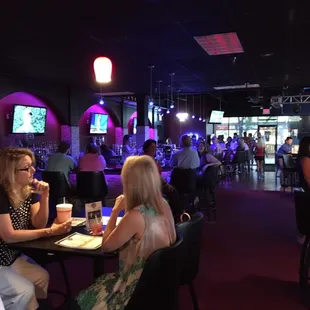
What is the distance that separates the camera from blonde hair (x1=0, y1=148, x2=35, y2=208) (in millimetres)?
2102

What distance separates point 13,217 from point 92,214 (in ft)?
1.59

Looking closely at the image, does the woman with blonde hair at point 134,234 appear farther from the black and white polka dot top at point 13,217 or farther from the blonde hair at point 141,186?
the black and white polka dot top at point 13,217

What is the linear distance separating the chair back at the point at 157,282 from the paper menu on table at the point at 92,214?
68cm

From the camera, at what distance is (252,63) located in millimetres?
6738

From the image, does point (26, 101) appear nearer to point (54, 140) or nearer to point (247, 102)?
point (54, 140)

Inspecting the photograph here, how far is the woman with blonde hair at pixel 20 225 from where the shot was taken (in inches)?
75.8

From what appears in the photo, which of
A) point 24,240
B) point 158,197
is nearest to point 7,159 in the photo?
point 24,240

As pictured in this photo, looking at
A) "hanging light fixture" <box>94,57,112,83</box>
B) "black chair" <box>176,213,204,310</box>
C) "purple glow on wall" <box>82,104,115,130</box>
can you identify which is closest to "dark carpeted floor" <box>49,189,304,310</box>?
"black chair" <box>176,213,204,310</box>

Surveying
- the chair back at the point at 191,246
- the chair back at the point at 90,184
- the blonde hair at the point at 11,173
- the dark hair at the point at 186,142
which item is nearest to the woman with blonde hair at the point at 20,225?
the blonde hair at the point at 11,173

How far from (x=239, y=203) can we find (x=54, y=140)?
5.49 meters

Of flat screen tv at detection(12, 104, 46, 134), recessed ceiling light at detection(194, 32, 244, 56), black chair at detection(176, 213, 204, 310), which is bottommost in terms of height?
black chair at detection(176, 213, 204, 310)

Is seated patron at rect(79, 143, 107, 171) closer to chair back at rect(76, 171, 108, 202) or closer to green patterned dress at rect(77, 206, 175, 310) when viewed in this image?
chair back at rect(76, 171, 108, 202)

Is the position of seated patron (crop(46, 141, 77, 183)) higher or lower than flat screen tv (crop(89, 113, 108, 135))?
lower

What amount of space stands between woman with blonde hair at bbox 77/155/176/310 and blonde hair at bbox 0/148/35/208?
2.20 feet
